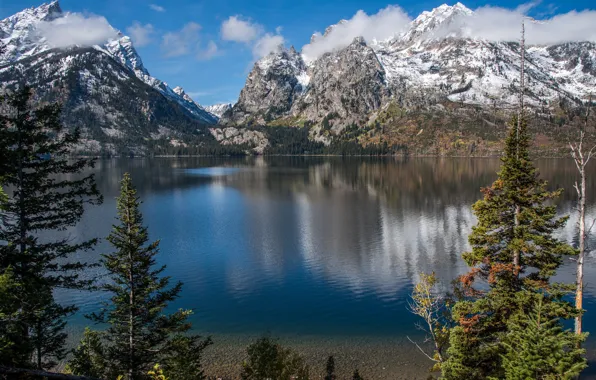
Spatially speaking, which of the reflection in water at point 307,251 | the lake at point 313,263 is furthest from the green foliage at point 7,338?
the reflection in water at point 307,251

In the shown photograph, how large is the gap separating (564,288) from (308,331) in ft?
86.5

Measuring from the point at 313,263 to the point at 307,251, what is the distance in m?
6.61

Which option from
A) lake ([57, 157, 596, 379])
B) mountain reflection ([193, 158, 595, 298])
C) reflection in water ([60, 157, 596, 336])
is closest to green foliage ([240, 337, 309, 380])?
lake ([57, 157, 596, 379])

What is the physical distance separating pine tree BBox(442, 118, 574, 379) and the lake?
499 inches

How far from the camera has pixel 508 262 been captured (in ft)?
83.3

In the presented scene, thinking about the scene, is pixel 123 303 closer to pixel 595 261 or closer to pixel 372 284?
pixel 372 284

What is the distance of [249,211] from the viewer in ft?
359

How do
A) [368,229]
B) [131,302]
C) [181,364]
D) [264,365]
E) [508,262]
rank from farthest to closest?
[368,229] → [264,365] → [131,302] → [508,262] → [181,364]

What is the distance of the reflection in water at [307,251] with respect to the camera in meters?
47.3

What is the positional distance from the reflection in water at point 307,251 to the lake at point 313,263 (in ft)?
0.62

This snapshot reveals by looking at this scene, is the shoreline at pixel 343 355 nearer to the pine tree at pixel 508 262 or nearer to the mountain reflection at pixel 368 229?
the pine tree at pixel 508 262

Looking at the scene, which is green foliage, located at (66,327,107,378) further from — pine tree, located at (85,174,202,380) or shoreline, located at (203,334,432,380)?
shoreline, located at (203,334,432,380)

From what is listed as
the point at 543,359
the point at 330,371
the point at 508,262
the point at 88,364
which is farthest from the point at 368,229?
the point at 543,359

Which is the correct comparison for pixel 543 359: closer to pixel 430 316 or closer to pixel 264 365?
pixel 430 316
